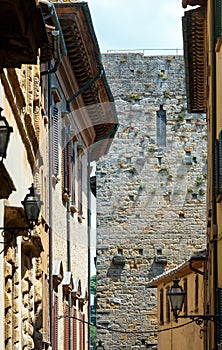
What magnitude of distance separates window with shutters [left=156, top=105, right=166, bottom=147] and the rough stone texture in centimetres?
10

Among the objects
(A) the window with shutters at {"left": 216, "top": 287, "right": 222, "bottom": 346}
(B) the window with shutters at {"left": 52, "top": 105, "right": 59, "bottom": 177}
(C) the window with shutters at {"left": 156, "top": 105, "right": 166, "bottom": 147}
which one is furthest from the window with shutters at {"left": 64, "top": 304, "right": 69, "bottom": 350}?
(C) the window with shutters at {"left": 156, "top": 105, "right": 166, "bottom": 147}

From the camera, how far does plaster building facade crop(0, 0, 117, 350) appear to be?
33.9ft

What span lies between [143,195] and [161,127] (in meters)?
2.53

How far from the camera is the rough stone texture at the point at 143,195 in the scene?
134 ft

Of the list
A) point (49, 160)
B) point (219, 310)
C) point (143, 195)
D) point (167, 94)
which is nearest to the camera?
Result: point (219, 310)

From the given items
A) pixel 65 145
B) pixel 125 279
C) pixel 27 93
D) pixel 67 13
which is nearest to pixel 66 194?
pixel 65 145

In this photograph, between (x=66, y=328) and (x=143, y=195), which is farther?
(x=143, y=195)

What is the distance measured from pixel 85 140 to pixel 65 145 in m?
4.50

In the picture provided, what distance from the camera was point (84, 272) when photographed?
1032 inches

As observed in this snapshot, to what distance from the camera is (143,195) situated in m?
42.1

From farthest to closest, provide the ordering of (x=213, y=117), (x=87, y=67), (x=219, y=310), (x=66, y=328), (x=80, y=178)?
(x=80, y=178) → (x=66, y=328) → (x=87, y=67) → (x=213, y=117) → (x=219, y=310)

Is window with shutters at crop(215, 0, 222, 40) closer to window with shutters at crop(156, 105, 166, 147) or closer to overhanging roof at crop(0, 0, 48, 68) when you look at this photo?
overhanging roof at crop(0, 0, 48, 68)

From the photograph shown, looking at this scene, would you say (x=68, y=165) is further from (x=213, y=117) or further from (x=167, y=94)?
(x=167, y=94)

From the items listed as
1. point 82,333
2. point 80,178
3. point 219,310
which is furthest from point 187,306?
point 219,310
